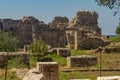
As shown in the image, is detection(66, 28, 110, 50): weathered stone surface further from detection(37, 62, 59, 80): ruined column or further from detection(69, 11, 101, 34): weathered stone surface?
detection(37, 62, 59, 80): ruined column

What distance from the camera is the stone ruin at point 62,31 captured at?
52.3 metres

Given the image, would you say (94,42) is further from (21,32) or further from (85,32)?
(21,32)

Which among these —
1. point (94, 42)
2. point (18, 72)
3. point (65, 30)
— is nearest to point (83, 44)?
point (94, 42)

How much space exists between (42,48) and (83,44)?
14176 mm

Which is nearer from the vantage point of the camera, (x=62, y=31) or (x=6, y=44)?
(x=6, y=44)

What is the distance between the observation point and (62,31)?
5816 cm

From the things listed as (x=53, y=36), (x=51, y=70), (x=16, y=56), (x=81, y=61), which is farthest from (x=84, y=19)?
(x=51, y=70)

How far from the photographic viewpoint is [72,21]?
206ft

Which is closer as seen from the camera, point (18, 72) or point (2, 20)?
point (18, 72)

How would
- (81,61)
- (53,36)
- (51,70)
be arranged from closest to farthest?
1. (51,70)
2. (81,61)
3. (53,36)

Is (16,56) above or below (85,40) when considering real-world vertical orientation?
below

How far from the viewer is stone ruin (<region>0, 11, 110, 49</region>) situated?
171 ft

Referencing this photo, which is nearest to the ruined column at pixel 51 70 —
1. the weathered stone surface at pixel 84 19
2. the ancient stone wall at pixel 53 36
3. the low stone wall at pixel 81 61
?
the low stone wall at pixel 81 61

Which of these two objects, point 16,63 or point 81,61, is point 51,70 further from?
point 81,61
